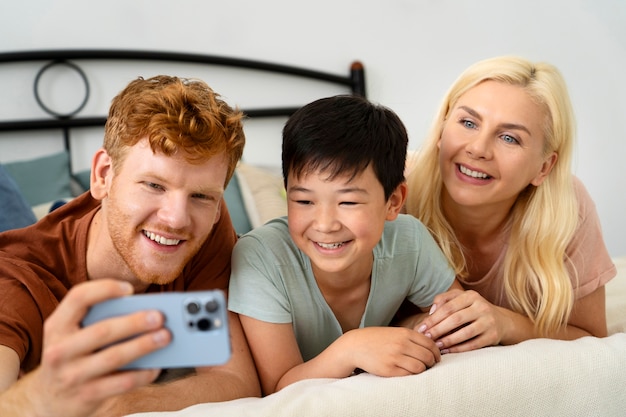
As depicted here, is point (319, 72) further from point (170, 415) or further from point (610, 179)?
point (170, 415)

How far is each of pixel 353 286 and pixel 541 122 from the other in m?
0.64

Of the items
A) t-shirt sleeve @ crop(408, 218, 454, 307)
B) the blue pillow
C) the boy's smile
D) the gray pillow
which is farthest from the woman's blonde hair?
the gray pillow

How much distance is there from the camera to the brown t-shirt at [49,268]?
1210 millimetres

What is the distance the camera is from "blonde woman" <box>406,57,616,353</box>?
1.70 metres

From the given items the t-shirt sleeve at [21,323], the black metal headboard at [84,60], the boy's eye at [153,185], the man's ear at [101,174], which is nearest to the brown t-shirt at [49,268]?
the t-shirt sleeve at [21,323]

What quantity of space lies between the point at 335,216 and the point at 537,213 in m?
0.68

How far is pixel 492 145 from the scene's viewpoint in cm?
170

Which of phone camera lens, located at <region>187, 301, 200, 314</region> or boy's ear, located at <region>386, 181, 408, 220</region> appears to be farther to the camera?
boy's ear, located at <region>386, 181, 408, 220</region>

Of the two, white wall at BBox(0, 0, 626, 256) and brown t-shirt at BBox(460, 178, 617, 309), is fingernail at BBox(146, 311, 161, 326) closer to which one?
brown t-shirt at BBox(460, 178, 617, 309)

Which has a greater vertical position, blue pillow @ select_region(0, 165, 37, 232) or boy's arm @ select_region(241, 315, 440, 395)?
boy's arm @ select_region(241, 315, 440, 395)

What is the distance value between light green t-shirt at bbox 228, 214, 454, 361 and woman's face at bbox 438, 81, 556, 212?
0.19m

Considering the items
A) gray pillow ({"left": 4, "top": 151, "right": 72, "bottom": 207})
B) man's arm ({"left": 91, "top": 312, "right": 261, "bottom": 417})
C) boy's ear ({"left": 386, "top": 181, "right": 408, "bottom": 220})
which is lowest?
gray pillow ({"left": 4, "top": 151, "right": 72, "bottom": 207})

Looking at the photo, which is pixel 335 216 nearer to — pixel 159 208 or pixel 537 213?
pixel 159 208

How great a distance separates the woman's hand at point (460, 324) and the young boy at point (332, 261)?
102 millimetres
